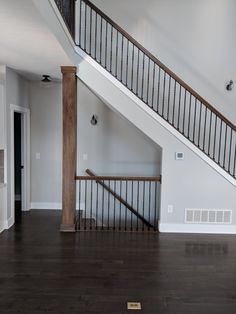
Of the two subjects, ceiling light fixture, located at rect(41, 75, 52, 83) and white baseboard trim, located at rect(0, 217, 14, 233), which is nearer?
white baseboard trim, located at rect(0, 217, 14, 233)

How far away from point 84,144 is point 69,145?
137 cm

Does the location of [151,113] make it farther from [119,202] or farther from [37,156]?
[37,156]

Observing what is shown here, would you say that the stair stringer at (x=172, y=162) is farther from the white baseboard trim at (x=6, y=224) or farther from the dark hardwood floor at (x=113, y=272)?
the white baseboard trim at (x=6, y=224)

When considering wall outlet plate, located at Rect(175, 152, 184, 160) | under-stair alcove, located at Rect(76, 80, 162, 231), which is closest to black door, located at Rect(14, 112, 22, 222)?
under-stair alcove, located at Rect(76, 80, 162, 231)

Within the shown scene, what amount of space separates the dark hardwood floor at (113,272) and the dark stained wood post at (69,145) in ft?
1.08

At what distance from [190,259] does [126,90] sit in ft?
8.94

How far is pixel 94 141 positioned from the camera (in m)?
6.03

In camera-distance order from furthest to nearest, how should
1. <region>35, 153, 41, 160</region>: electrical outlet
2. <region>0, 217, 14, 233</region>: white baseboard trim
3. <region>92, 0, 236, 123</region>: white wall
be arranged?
<region>35, 153, 41, 160</region>: electrical outlet < <region>92, 0, 236, 123</region>: white wall < <region>0, 217, 14, 233</region>: white baseboard trim

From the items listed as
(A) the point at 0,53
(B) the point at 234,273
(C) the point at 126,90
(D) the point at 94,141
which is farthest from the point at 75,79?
(B) the point at 234,273

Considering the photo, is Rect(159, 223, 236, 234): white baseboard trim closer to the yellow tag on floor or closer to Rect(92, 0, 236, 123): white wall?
the yellow tag on floor

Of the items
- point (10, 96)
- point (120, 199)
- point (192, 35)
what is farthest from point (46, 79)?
point (192, 35)

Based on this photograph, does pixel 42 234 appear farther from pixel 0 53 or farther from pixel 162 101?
pixel 162 101

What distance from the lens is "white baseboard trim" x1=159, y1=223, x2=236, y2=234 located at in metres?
4.83

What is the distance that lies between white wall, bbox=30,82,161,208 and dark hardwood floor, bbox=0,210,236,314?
141 centimetres
